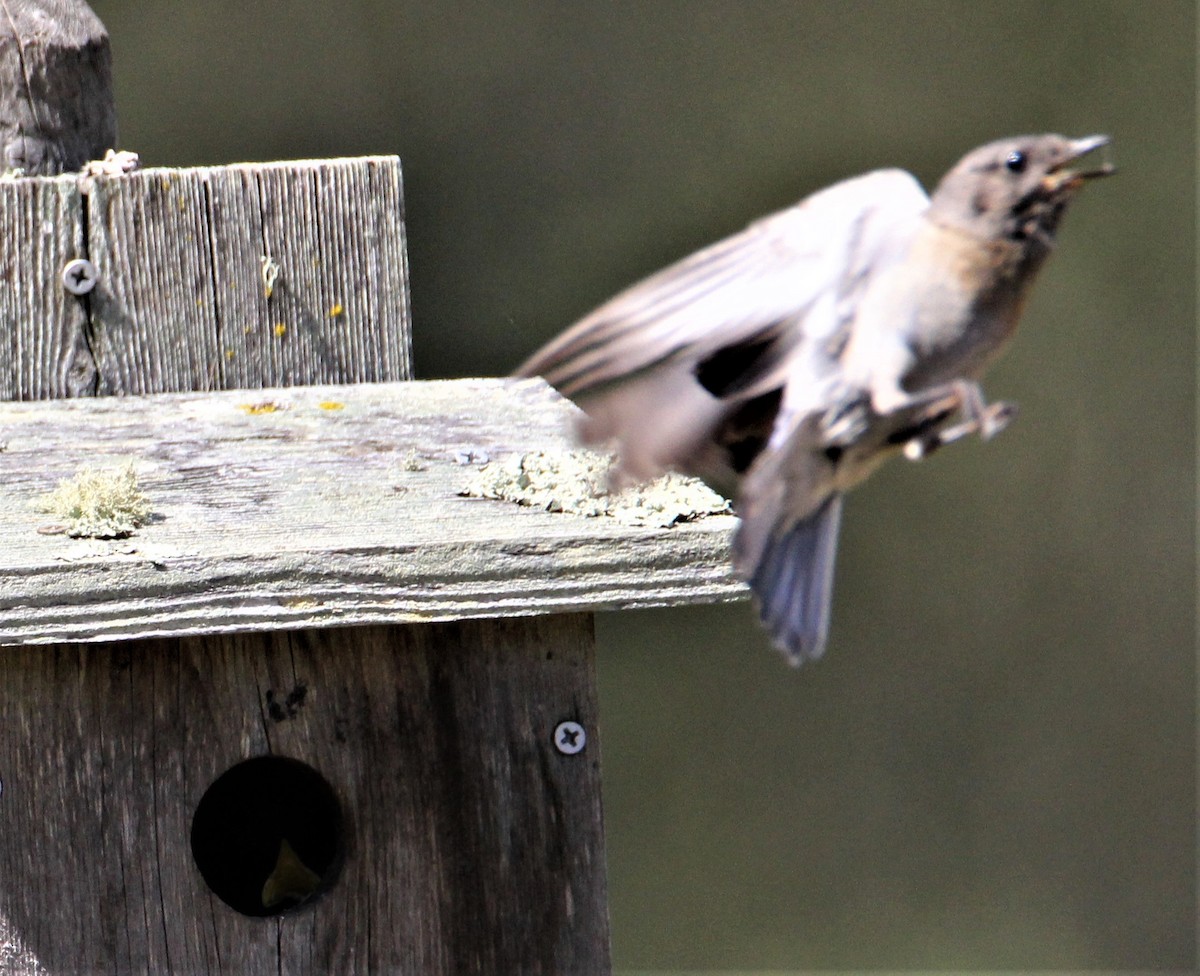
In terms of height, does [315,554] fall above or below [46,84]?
below

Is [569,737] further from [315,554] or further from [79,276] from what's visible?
[79,276]

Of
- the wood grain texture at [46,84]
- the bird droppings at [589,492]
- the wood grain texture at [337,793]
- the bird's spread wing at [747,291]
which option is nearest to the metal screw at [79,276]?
the wood grain texture at [46,84]

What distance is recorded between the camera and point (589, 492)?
4.05 feet

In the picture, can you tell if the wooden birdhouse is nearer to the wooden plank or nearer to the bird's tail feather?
the wooden plank

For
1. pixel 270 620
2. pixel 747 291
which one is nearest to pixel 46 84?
pixel 270 620

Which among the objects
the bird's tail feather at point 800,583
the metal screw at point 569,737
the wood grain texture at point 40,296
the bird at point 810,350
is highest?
the wood grain texture at point 40,296

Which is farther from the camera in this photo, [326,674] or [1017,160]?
[326,674]

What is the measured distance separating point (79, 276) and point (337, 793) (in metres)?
0.63

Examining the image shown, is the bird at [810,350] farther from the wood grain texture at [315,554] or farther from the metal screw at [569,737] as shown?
the metal screw at [569,737]

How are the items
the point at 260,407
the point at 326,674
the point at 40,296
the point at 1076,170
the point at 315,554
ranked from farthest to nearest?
the point at 40,296 → the point at 260,407 → the point at 326,674 → the point at 315,554 → the point at 1076,170

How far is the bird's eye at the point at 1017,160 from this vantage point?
584 mm

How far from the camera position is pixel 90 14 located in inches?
68.5

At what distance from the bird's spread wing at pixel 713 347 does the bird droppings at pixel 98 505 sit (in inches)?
24.3

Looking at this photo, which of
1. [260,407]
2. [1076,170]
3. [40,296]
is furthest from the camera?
[40,296]
